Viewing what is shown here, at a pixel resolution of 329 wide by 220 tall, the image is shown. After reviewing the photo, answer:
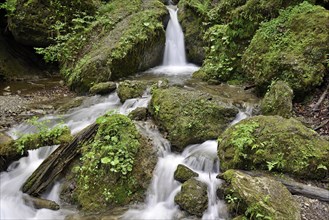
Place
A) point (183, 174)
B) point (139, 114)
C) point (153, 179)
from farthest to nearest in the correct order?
point (139, 114), point (153, 179), point (183, 174)

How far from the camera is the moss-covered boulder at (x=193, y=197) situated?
16.7 ft

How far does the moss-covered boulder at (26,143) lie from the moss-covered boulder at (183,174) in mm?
2271

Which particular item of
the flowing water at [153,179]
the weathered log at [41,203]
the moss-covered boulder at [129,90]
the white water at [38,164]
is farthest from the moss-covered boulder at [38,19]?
the weathered log at [41,203]

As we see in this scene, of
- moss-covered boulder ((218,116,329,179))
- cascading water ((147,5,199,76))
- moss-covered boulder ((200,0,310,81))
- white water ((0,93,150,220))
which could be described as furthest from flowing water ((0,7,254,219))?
cascading water ((147,5,199,76))

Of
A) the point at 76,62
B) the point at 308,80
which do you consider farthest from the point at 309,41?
the point at 76,62

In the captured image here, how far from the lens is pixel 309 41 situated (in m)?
8.00

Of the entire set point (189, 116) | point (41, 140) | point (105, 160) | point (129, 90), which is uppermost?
point (129, 90)

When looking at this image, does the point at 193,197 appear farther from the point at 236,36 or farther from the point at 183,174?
the point at 236,36

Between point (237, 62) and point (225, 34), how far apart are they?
1.18m

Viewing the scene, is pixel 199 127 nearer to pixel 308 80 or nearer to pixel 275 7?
pixel 308 80

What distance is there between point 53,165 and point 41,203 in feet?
2.49

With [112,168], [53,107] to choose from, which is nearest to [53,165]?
[112,168]

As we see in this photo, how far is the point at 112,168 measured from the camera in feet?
18.3

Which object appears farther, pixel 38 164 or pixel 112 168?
pixel 38 164
